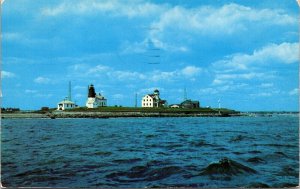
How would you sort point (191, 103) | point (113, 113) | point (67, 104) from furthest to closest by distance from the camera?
1. point (113, 113)
2. point (191, 103)
3. point (67, 104)

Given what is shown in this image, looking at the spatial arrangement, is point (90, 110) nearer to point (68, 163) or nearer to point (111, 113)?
point (111, 113)

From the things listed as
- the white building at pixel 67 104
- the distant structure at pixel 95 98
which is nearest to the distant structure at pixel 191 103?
the distant structure at pixel 95 98

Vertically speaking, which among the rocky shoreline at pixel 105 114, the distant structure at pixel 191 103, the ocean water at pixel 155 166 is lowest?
the ocean water at pixel 155 166

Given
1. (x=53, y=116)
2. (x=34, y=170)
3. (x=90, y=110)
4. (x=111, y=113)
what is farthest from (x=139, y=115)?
(x=34, y=170)

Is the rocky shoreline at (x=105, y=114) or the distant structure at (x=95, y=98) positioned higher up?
the distant structure at (x=95, y=98)

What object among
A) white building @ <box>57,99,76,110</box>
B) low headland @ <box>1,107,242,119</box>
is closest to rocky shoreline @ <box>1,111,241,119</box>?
low headland @ <box>1,107,242,119</box>

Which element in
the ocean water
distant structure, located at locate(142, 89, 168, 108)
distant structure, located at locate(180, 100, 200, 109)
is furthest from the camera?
distant structure, located at locate(180, 100, 200, 109)

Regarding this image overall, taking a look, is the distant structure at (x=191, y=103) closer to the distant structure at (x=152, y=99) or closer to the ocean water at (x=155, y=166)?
the distant structure at (x=152, y=99)

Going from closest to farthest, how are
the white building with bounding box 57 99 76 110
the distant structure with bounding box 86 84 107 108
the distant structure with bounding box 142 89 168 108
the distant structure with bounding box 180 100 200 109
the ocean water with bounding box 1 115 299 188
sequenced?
the ocean water with bounding box 1 115 299 188
the distant structure with bounding box 86 84 107 108
the distant structure with bounding box 142 89 168 108
the distant structure with bounding box 180 100 200 109
the white building with bounding box 57 99 76 110

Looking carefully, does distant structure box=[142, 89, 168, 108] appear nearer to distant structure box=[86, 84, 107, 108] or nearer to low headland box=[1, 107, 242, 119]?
distant structure box=[86, 84, 107, 108]

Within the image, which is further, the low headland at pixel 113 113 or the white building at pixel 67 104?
the low headland at pixel 113 113

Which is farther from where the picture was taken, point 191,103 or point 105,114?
point 105,114

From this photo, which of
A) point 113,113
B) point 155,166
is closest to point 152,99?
point 155,166

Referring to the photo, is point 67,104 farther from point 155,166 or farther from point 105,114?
point 105,114
